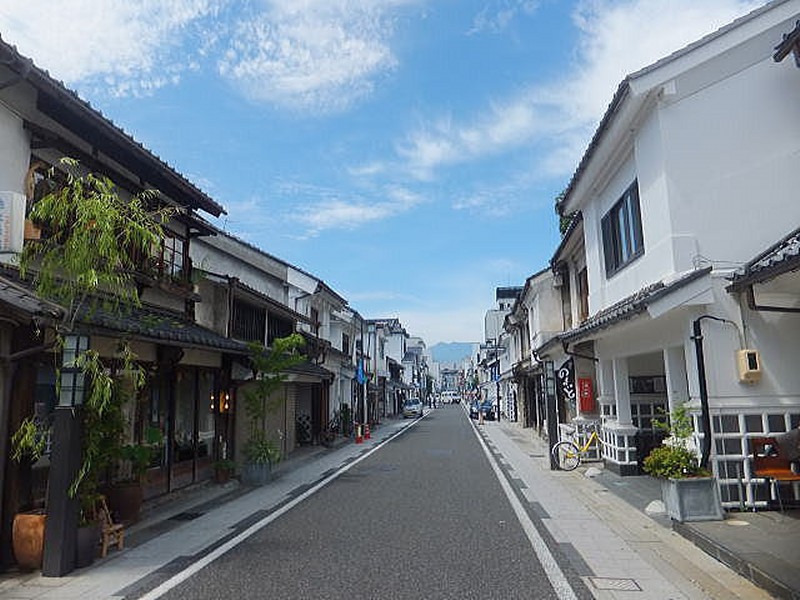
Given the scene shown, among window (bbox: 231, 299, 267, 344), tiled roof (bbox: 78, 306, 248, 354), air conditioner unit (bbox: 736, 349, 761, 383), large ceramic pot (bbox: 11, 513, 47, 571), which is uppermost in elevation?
window (bbox: 231, 299, 267, 344)

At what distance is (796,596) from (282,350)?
1128cm

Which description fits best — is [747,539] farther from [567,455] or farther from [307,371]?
[307,371]

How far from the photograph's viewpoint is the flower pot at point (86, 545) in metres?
6.93

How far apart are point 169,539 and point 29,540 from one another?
6.91 ft

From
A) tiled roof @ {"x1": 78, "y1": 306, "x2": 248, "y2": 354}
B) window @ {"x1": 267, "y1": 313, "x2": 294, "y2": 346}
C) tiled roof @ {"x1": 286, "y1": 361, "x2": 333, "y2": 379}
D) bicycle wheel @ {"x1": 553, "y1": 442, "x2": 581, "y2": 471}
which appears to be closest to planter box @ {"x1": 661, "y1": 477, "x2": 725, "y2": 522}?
bicycle wheel @ {"x1": 553, "y1": 442, "x2": 581, "y2": 471}

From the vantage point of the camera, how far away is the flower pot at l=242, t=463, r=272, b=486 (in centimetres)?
1361

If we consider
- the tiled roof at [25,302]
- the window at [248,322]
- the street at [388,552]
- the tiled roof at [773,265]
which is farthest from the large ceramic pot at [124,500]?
the tiled roof at [773,265]

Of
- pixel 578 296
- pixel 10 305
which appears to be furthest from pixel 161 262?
pixel 578 296

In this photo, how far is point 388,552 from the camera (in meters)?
7.58

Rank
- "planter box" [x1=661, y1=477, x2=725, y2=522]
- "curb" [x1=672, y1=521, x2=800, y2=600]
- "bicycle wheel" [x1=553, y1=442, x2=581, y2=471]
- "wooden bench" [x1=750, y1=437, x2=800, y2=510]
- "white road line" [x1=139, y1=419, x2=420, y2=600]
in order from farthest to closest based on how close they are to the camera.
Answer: "bicycle wheel" [x1=553, y1=442, x2=581, y2=471]
"wooden bench" [x1=750, y1=437, x2=800, y2=510]
"planter box" [x1=661, y1=477, x2=725, y2=522]
"white road line" [x1=139, y1=419, x2=420, y2=600]
"curb" [x1=672, y1=521, x2=800, y2=600]

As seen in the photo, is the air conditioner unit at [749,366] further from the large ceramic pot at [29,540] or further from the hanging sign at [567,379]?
the large ceramic pot at [29,540]

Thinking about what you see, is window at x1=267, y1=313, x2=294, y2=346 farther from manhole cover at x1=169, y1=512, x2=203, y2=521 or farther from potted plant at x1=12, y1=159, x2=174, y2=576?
potted plant at x1=12, y1=159, x2=174, y2=576

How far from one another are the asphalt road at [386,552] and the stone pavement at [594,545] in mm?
604

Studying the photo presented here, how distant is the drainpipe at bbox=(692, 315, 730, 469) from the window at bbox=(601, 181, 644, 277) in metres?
2.68
